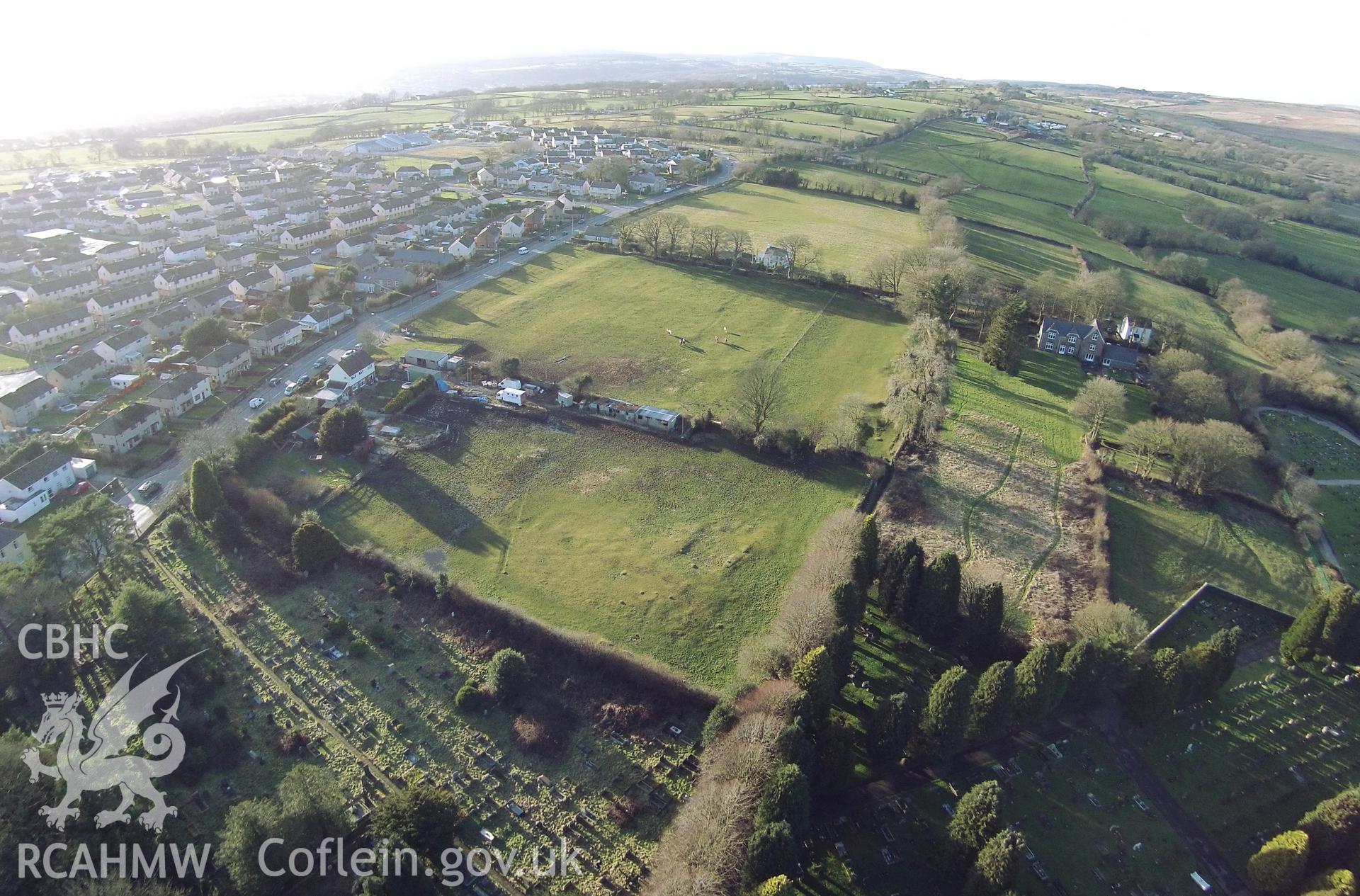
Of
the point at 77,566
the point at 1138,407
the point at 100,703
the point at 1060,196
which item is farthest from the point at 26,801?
the point at 1060,196

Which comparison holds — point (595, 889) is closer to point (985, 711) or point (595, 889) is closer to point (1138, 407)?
point (985, 711)

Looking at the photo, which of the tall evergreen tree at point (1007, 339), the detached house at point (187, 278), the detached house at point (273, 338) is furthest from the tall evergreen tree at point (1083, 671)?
the detached house at point (187, 278)

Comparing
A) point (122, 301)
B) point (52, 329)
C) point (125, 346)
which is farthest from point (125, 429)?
point (122, 301)

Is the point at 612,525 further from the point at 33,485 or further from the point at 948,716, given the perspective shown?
the point at 33,485

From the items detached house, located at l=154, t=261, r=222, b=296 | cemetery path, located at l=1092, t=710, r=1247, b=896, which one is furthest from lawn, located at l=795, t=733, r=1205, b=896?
detached house, located at l=154, t=261, r=222, b=296

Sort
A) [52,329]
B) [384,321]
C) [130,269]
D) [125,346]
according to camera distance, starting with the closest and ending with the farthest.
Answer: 1. [125,346]
2. [52,329]
3. [384,321]
4. [130,269]

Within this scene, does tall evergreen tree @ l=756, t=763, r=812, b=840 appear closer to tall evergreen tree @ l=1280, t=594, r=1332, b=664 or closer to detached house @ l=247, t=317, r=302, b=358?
tall evergreen tree @ l=1280, t=594, r=1332, b=664
